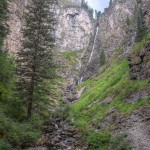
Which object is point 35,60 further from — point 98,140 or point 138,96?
point 138,96

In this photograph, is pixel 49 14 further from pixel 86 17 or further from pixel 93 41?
pixel 86 17

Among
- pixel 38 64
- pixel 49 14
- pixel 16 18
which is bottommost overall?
pixel 38 64

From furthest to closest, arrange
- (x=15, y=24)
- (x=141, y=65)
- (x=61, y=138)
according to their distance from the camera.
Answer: (x=15, y=24) < (x=141, y=65) < (x=61, y=138)

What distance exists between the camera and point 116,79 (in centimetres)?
4891

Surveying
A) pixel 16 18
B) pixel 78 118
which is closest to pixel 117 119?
pixel 78 118

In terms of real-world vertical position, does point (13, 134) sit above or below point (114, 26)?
below

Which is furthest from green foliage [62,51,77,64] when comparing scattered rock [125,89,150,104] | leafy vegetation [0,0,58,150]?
scattered rock [125,89,150,104]

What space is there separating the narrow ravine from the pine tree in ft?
11.8

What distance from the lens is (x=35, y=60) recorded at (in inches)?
1267

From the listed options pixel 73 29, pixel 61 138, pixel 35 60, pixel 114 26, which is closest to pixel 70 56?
pixel 73 29

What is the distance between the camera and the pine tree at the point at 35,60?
32.1 m

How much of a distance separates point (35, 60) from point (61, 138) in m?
9.65

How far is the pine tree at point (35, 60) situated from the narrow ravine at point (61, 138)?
359 cm

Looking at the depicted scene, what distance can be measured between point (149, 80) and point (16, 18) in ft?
289
